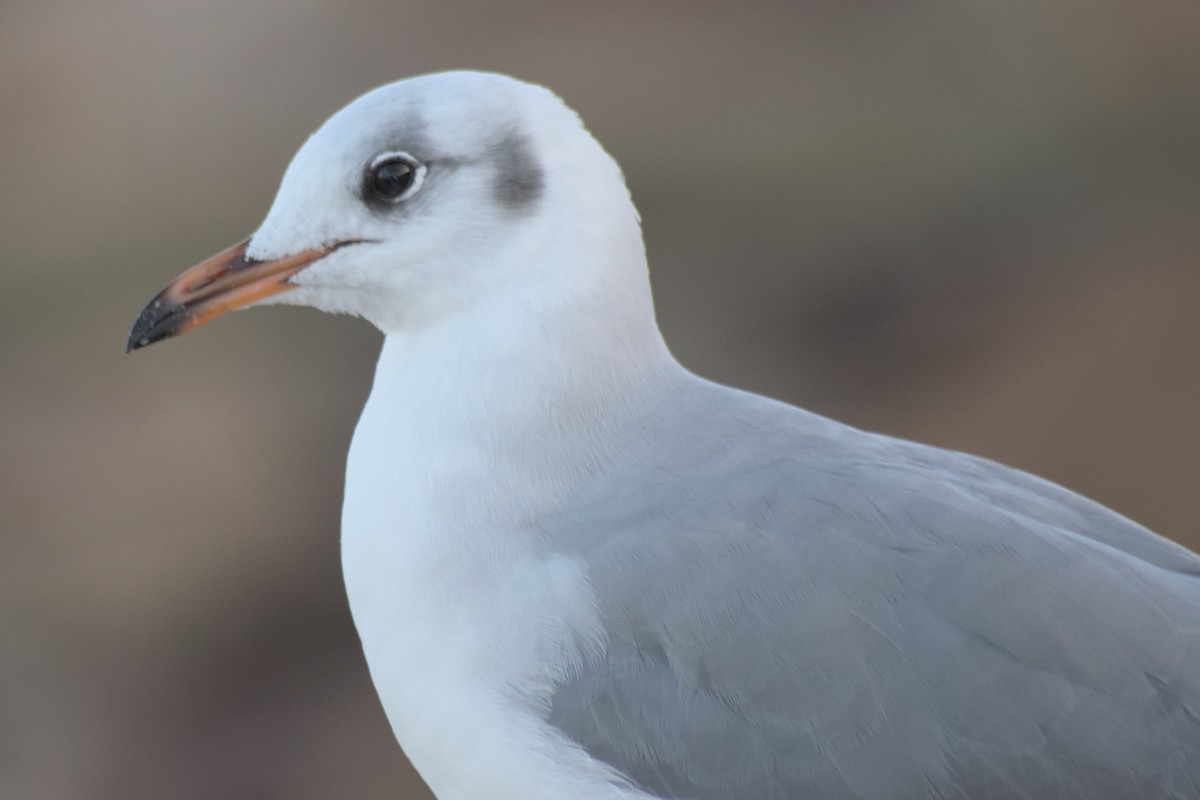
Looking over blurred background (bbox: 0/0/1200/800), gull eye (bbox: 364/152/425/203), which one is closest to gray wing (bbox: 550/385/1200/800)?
gull eye (bbox: 364/152/425/203)

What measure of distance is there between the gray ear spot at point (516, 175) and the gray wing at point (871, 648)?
286 millimetres

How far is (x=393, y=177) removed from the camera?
128 centimetres

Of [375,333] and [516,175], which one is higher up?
[516,175]

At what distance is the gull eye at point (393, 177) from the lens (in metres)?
1.27

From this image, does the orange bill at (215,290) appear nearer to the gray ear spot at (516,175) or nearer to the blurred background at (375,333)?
the gray ear spot at (516,175)

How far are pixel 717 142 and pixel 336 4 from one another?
1.04 m

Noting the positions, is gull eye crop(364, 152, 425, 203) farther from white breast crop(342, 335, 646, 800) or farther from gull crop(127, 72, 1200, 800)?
white breast crop(342, 335, 646, 800)

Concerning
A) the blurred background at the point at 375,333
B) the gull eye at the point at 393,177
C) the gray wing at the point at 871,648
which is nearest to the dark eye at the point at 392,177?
the gull eye at the point at 393,177

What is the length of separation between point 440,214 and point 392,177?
6 cm

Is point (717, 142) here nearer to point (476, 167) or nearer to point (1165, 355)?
point (1165, 355)

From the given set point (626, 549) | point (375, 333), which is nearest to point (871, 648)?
point (626, 549)

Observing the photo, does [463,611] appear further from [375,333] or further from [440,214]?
[375,333]

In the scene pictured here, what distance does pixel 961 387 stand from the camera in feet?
11.9

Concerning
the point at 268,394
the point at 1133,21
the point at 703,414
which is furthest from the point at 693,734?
the point at 1133,21
